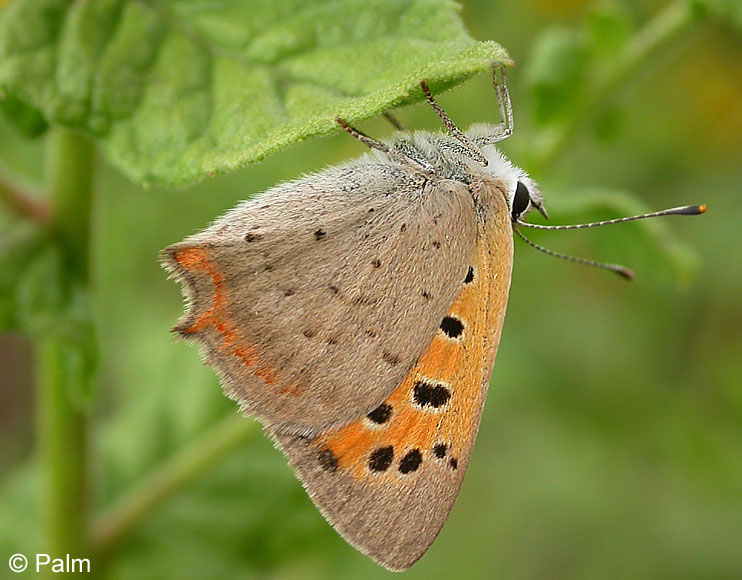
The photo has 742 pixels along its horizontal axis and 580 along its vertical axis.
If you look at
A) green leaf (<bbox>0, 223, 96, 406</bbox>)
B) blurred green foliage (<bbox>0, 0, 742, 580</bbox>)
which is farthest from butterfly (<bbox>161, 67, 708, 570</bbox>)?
blurred green foliage (<bbox>0, 0, 742, 580</bbox>)

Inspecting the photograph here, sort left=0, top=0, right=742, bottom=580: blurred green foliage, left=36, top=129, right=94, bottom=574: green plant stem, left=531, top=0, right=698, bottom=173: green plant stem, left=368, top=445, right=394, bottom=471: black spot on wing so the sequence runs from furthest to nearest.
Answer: left=0, top=0, right=742, bottom=580: blurred green foliage < left=531, top=0, right=698, bottom=173: green plant stem < left=36, top=129, right=94, bottom=574: green plant stem < left=368, top=445, right=394, bottom=471: black spot on wing

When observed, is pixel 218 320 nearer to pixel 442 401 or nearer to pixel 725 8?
pixel 442 401

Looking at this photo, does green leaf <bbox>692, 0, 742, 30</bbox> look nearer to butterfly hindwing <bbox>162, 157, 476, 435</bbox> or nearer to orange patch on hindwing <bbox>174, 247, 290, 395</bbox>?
butterfly hindwing <bbox>162, 157, 476, 435</bbox>

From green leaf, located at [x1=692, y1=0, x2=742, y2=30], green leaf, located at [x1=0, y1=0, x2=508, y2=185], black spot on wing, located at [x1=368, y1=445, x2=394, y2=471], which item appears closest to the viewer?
green leaf, located at [x1=0, y1=0, x2=508, y2=185]

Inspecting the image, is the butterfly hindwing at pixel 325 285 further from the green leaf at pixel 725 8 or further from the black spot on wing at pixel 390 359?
the green leaf at pixel 725 8

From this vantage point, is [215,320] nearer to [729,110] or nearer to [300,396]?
[300,396]
